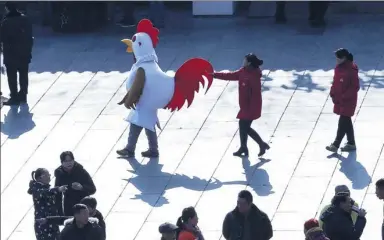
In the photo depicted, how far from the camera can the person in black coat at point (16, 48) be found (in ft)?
58.9

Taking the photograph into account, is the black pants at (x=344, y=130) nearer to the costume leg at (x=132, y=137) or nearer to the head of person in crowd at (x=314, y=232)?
the costume leg at (x=132, y=137)

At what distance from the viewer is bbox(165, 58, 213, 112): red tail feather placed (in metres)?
15.8

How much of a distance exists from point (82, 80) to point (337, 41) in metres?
4.50

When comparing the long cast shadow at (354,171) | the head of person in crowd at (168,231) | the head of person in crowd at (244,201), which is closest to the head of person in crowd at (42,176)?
the head of person in crowd at (168,231)

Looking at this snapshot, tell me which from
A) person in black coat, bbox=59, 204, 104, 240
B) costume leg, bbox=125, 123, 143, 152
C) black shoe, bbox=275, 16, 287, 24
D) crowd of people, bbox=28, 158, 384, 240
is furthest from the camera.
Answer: black shoe, bbox=275, 16, 287, 24

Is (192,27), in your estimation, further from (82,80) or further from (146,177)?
(146,177)

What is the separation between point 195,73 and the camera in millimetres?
15859

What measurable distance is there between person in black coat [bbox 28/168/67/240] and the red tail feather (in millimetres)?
3457

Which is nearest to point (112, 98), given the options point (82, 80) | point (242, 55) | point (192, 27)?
point (82, 80)

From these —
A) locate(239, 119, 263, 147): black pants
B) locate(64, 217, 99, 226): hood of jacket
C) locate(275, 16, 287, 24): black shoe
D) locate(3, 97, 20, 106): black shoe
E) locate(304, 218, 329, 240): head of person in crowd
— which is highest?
locate(304, 218, 329, 240): head of person in crowd

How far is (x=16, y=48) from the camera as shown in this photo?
18125 millimetres

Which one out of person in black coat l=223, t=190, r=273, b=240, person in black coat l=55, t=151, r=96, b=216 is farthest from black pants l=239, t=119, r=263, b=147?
person in black coat l=223, t=190, r=273, b=240

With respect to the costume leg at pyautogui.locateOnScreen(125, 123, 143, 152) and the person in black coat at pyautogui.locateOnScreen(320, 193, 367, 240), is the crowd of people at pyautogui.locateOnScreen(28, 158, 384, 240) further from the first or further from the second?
A: the costume leg at pyautogui.locateOnScreen(125, 123, 143, 152)

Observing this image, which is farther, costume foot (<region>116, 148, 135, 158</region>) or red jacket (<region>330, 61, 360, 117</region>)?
costume foot (<region>116, 148, 135, 158</region>)
